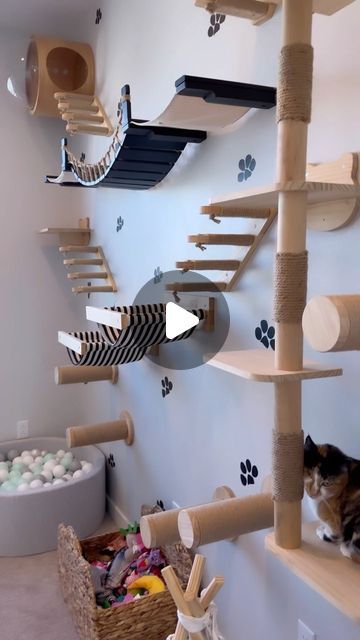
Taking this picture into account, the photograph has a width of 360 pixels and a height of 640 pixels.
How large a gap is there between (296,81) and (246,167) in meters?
0.50

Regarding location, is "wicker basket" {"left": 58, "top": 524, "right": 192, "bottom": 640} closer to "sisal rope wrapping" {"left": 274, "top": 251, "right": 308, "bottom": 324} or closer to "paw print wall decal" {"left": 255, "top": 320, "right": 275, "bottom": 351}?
"paw print wall decal" {"left": 255, "top": 320, "right": 275, "bottom": 351}

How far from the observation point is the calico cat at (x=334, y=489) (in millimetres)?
873

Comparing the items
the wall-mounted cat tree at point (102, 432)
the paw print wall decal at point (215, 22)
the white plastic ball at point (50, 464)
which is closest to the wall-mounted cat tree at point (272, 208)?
the paw print wall decal at point (215, 22)

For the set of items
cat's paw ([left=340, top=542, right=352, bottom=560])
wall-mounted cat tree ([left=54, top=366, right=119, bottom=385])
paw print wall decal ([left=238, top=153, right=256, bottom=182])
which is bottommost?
cat's paw ([left=340, top=542, right=352, bottom=560])

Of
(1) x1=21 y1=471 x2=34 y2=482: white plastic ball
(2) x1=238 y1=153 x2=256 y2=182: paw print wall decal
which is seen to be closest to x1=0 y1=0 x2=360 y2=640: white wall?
(2) x1=238 y1=153 x2=256 y2=182: paw print wall decal

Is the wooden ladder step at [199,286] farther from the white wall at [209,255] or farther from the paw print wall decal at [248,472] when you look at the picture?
the paw print wall decal at [248,472]

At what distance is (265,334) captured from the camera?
1293mm

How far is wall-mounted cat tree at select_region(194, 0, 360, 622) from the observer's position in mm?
829

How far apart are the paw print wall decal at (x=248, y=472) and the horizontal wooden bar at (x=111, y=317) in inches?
18.6

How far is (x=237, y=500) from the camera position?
110 centimetres

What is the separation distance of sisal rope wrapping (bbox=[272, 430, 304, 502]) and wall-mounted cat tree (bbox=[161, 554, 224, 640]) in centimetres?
27

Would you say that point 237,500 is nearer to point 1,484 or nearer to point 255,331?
point 255,331

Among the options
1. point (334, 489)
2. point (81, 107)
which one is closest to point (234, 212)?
point (334, 489)
